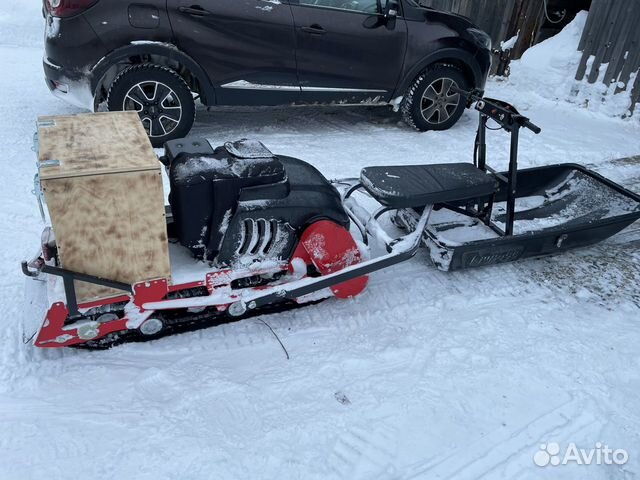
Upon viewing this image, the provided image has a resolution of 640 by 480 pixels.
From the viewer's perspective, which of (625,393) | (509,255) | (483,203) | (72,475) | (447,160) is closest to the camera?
(72,475)

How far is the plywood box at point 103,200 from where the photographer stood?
7.89 ft

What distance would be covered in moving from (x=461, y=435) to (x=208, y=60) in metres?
4.16

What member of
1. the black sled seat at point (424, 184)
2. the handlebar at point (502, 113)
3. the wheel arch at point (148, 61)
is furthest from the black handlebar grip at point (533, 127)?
the wheel arch at point (148, 61)

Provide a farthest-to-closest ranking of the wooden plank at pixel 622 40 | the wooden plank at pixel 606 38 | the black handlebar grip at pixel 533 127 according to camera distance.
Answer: the wooden plank at pixel 606 38
the wooden plank at pixel 622 40
the black handlebar grip at pixel 533 127

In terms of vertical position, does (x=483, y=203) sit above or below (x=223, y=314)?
above

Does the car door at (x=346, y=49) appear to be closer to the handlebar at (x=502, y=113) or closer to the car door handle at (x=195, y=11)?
the car door handle at (x=195, y=11)

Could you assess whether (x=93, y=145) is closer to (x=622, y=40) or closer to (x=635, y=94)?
(x=635, y=94)

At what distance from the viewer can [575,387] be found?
299 cm

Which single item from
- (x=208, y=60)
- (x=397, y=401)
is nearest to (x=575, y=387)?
(x=397, y=401)

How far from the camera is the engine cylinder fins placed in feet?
9.98

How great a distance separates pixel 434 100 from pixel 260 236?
159 inches

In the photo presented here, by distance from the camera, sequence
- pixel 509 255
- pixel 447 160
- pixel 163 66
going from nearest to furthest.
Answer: pixel 509 255 < pixel 163 66 < pixel 447 160

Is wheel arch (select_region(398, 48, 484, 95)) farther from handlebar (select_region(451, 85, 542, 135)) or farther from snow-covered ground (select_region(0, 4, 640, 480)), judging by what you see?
snow-covered ground (select_region(0, 4, 640, 480))

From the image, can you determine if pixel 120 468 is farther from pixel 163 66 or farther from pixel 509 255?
pixel 163 66
